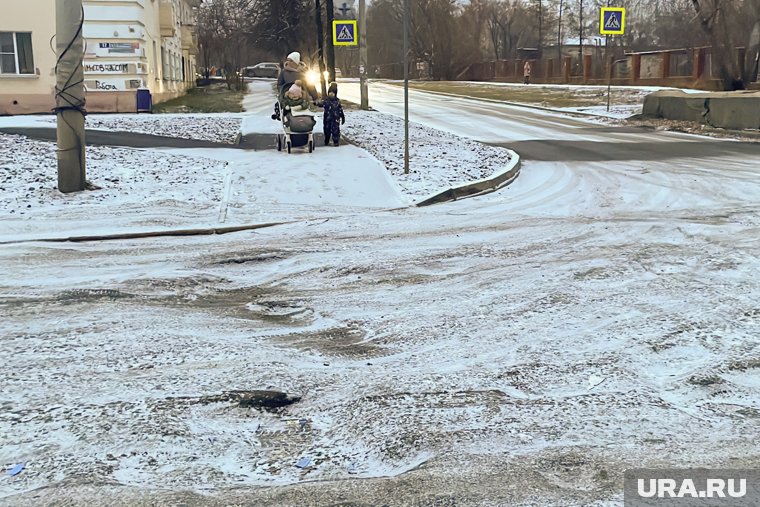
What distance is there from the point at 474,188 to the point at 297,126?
4.01m

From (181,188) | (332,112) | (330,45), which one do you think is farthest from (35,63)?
(181,188)

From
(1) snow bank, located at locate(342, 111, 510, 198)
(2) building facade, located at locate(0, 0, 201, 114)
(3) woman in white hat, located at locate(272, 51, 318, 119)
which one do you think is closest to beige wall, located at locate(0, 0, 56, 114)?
(2) building facade, located at locate(0, 0, 201, 114)

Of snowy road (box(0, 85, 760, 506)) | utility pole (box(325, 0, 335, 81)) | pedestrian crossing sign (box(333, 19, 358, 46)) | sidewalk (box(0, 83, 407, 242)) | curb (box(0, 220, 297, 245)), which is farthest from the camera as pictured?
utility pole (box(325, 0, 335, 81))

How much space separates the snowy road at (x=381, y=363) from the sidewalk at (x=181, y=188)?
0.85 metres

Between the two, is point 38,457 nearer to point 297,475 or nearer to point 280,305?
point 297,475

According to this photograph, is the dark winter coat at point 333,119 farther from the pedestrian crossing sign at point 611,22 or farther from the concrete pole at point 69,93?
the pedestrian crossing sign at point 611,22

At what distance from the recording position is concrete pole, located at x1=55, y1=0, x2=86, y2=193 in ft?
31.4

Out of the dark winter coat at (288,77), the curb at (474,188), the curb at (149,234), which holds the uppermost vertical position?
the dark winter coat at (288,77)

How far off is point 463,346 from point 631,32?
82.4 metres

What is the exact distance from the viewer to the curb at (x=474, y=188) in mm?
10344

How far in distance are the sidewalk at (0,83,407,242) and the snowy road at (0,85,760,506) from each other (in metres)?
0.85

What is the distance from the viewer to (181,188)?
10273mm

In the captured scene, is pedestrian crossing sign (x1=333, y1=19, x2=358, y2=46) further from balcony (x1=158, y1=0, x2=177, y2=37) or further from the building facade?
balcony (x1=158, y1=0, x2=177, y2=37)

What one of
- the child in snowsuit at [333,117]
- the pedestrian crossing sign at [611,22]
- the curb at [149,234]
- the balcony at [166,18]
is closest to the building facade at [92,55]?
the balcony at [166,18]
